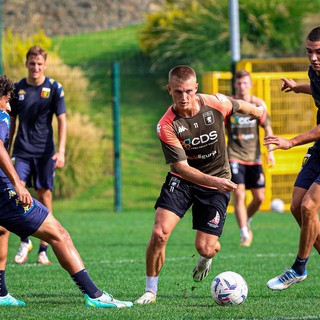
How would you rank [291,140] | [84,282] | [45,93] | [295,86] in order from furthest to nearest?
[45,93]
[295,86]
[291,140]
[84,282]

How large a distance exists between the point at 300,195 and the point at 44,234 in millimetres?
2453

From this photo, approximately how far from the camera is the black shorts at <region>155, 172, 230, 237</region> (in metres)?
7.86

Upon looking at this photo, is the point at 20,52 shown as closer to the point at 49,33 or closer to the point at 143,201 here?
the point at 143,201

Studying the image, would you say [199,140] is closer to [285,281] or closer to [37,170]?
[285,281]

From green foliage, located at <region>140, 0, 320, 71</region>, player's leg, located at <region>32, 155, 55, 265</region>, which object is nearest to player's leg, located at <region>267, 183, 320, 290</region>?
player's leg, located at <region>32, 155, 55, 265</region>

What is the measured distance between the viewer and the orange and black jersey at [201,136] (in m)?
7.66

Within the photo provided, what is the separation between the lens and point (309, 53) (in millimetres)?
7926

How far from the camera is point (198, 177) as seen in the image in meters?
7.56

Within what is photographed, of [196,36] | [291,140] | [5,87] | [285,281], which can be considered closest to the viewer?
[5,87]

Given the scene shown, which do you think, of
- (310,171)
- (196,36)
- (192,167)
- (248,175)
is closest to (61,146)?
(192,167)

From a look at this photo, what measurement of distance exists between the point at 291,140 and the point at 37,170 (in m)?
4.13

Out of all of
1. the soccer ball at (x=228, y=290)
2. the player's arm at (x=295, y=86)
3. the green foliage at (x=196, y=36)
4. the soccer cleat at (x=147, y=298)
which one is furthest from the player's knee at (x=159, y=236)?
→ the green foliage at (x=196, y=36)

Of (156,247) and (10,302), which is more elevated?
(156,247)

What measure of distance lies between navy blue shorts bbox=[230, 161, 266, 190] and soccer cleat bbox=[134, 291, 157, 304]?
208 inches
